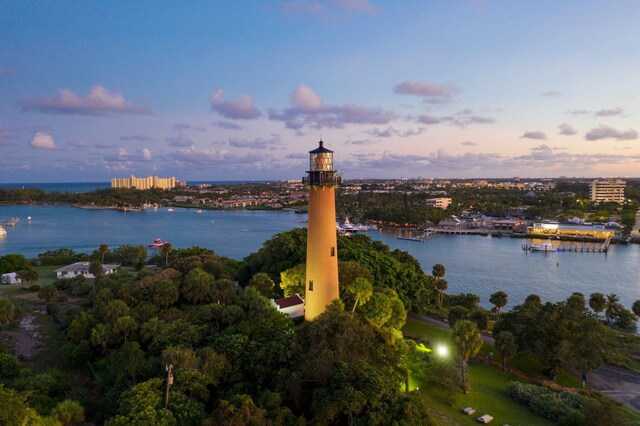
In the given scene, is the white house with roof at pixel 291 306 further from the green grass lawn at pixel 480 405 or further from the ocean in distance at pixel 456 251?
the ocean in distance at pixel 456 251

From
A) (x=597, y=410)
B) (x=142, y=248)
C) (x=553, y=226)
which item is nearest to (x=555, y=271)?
(x=553, y=226)

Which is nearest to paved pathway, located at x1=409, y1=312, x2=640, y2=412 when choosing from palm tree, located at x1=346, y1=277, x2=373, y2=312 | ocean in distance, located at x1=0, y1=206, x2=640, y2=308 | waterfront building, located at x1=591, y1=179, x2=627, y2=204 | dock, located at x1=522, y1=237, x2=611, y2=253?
palm tree, located at x1=346, y1=277, x2=373, y2=312

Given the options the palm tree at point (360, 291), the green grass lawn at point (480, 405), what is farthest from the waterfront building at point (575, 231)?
the palm tree at point (360, 291)

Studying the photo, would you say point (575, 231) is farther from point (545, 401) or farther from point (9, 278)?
point (9, 278)

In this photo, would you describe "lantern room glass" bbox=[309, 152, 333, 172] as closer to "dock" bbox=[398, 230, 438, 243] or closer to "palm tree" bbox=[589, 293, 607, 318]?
"palm tree" bbox=[589, 293, 607, 318]

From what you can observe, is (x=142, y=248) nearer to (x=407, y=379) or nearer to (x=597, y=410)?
(x=407, y=379)

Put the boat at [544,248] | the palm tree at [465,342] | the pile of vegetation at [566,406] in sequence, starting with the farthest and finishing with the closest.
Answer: the boat at [544,248] < the palm tree at [465,342] < the pile of vegetation at [566,406]
